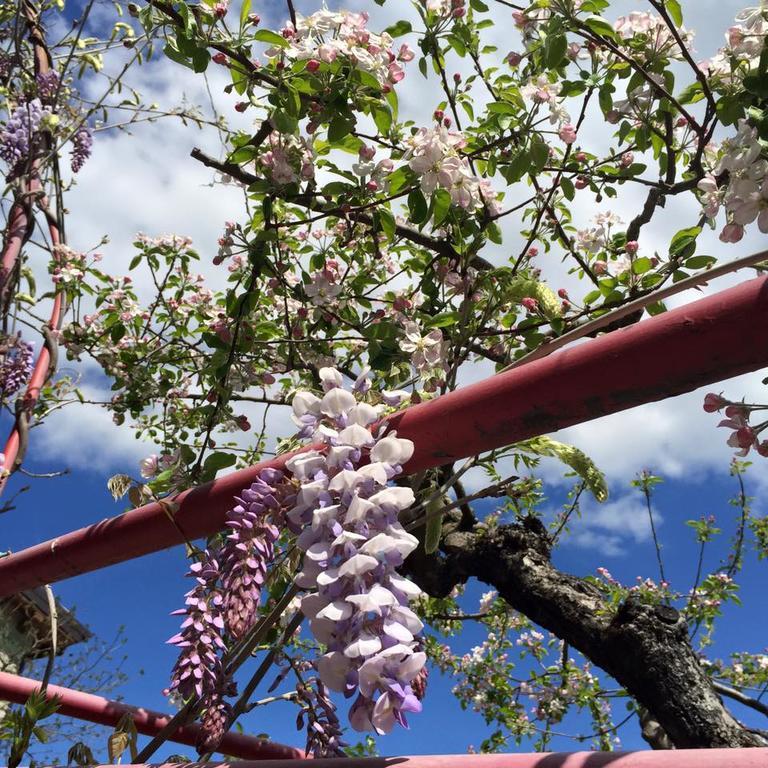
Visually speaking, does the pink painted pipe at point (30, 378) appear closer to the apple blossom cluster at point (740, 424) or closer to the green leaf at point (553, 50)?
the green leaf at point (553, 50)

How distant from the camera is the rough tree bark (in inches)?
80.4

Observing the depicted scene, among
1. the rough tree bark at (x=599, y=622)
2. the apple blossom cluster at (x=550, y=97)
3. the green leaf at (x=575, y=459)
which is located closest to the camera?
the green leaf at (x=575, y=459)

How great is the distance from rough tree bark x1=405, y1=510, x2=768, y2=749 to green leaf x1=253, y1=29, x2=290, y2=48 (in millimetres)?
1836

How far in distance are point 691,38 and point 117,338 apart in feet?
7.36

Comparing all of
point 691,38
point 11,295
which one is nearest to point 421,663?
point 691,38

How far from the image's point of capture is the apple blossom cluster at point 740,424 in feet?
4.30

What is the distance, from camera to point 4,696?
3.97ft

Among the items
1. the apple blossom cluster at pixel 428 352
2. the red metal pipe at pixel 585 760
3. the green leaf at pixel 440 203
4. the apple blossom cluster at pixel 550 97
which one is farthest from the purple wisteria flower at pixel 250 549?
the apple blossom cluster at pixel 550 97

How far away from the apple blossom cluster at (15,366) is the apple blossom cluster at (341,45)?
142cm

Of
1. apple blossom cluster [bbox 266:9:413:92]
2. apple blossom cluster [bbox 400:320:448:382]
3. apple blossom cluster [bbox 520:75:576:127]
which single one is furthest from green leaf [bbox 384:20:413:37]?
apple blossom cluster [bbox 400:320:448:382]

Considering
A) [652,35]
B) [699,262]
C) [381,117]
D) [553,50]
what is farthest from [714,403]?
[652,35]

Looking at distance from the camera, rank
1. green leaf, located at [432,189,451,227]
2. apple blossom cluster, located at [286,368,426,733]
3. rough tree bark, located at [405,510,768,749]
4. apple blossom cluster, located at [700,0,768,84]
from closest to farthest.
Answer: apple blossom cluster, located at [286,368,426,733] < apple blossom cluster, located at [700,0,768,84] < green leaf, located at [432,189,451,227] < rough tree bark, located at [405,510,768,749]

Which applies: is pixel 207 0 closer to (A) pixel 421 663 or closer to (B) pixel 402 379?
(B) pixel 402 379

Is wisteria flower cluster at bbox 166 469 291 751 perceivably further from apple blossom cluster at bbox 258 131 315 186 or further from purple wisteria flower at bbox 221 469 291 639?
apple blossom cluster at bbox 258 131 315 186
